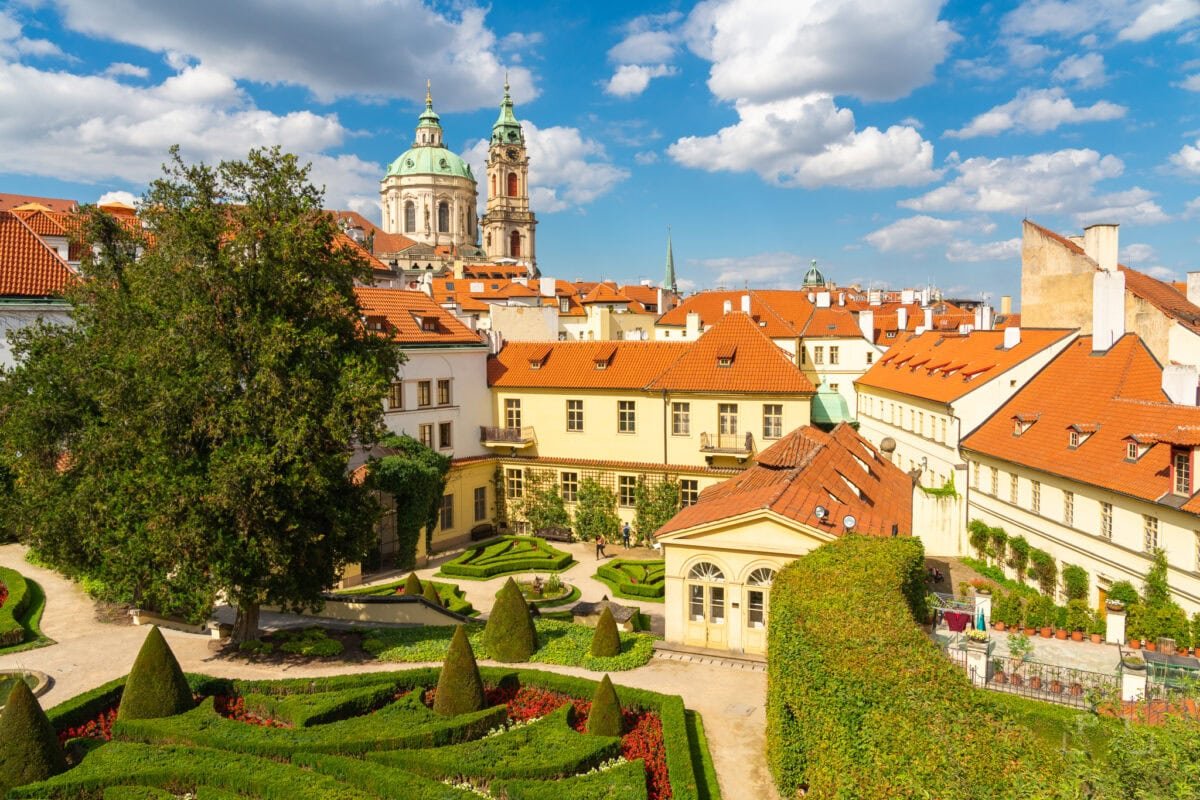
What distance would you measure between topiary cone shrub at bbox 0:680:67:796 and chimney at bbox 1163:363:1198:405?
29995 mm

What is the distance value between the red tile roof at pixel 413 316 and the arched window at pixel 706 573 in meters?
18.2

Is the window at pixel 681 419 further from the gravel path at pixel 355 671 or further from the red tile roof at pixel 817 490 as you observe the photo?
the gravel path at pixel 355 671

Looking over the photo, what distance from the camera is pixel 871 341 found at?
211ft

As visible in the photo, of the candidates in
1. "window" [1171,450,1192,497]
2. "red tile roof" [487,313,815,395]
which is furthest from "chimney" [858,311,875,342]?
"window" [1171,450,1192,497]

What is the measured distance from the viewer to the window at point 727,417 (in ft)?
112

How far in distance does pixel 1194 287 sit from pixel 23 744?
45.3 m

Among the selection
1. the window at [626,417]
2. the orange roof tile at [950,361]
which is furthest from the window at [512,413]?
the orange roof tile at [950,361]

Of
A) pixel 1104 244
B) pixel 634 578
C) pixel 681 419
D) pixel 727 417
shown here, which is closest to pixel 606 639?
pixel 634 578

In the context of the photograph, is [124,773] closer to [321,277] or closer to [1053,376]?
[321,277]

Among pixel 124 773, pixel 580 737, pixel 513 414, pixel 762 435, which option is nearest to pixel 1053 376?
pixel 762 435

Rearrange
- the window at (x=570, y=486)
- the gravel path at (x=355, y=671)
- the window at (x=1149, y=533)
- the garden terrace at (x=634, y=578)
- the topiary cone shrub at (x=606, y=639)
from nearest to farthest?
1. the gravel path at (x=355, y=671)
2. the topiary cone shrub at (x=606, y=639)
3. the window at (x=1149, y=533)
4. the garden terrace at (x=634, y=578)
5. the window at (x=570, y=486)

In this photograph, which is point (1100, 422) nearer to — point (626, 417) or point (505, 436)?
point (626, 417)

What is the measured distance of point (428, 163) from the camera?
467 feet

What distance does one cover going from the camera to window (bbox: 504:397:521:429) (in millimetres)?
38344
